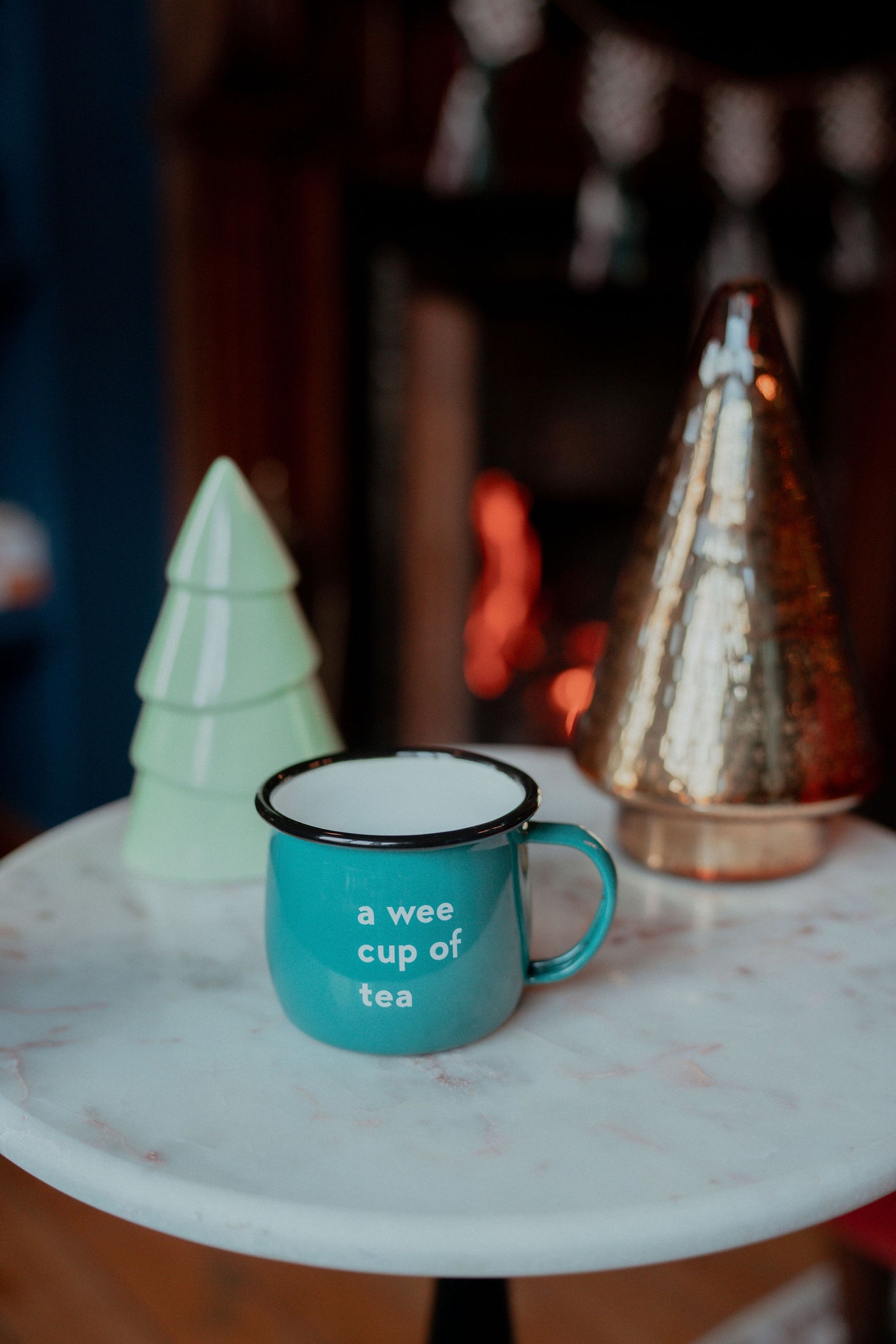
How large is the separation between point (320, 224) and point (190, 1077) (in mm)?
1454

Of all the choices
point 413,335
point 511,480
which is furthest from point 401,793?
point 511,480

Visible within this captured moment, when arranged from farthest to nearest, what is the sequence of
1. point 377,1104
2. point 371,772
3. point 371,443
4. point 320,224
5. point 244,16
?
point 371,443
point 320,224
point 244,16
point 371,772
point 377,1104

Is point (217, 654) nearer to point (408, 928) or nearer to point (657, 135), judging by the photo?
point (408, 928)

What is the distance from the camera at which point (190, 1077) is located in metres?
0.37

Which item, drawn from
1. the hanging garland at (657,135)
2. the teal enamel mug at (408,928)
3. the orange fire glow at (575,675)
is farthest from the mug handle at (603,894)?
the orange fire glow at (575,675)

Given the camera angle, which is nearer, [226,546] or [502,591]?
[226,546]

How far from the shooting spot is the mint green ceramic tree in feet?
1.74

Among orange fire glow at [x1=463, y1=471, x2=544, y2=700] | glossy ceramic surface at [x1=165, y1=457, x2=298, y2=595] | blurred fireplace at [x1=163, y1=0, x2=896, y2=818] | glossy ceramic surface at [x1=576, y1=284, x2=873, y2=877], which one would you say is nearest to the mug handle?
glossy ceramic surface at [x1=576, y1=284, x2=873, y2=877]

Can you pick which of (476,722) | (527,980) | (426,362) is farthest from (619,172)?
(527,980)

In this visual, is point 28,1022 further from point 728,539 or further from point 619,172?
point 619,172

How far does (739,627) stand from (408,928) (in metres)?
0.23

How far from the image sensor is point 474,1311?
469 mm

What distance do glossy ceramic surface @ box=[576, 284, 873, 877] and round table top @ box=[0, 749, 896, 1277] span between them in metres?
0.07

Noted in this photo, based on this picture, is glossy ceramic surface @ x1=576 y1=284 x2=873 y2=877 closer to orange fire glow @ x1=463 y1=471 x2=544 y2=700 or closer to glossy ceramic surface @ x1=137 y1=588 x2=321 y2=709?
glossy ceramic surface @ x1=137 y1=588 x2=321 y2=709
